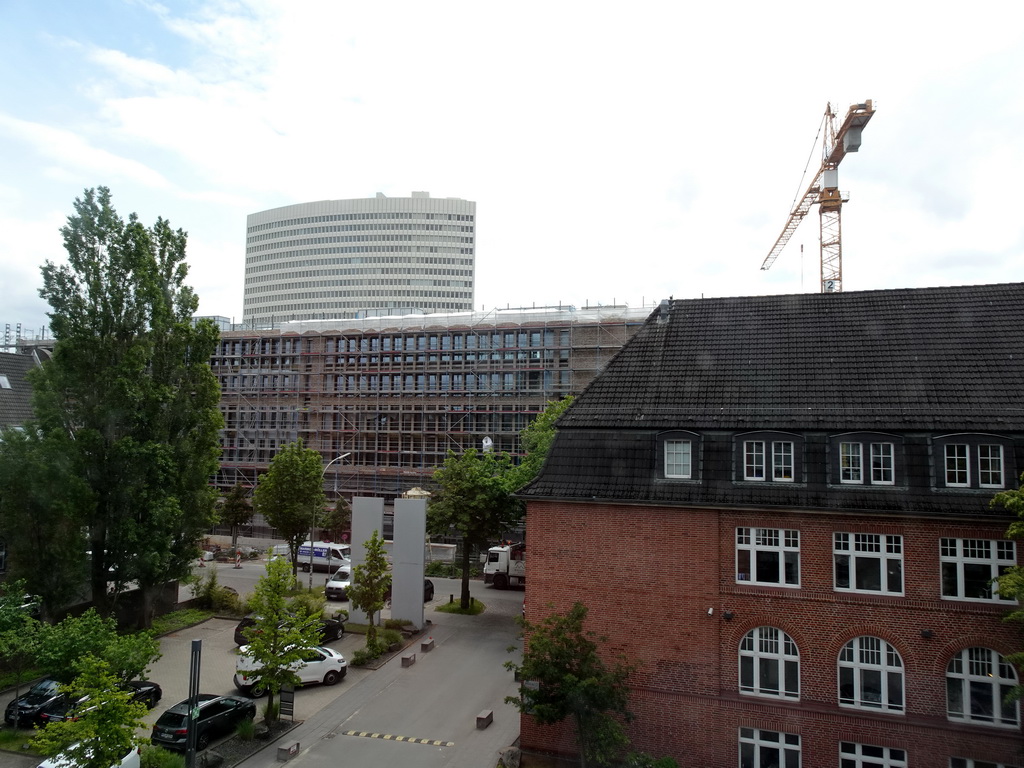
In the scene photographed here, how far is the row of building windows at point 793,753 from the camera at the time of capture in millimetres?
14328

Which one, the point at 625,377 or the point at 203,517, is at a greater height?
the point at 625,377

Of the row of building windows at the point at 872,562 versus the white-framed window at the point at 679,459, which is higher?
the white-framed window at the point at 679,459

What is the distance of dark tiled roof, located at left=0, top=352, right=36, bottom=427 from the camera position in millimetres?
31375

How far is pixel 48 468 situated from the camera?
22469 millimetres

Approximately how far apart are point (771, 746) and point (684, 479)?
6.07m

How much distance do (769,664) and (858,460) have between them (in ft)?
16.4

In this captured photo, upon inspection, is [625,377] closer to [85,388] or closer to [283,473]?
[85,388]

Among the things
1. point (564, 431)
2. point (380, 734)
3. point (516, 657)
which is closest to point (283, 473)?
point (516, 657)

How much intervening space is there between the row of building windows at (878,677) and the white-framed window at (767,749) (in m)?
0.87

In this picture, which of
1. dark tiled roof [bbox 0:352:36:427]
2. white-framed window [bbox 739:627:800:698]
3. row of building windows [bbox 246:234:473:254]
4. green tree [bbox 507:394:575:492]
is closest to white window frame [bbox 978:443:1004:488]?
white-framed window [bbox 739:627:800:698]

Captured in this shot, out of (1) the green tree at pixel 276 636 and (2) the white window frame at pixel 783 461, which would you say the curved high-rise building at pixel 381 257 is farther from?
(2) the white window frame at pixel 783 461

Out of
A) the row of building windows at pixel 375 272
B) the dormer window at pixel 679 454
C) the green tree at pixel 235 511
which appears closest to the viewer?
the dormer window at pixel 679 454

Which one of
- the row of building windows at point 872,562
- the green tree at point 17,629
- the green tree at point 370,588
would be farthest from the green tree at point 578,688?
the green tree at point 17,629

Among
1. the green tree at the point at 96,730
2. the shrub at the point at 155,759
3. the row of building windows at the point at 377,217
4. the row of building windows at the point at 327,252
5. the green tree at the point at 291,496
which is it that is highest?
the row of building windows at the point at 377,217
